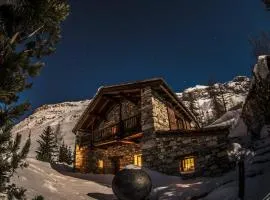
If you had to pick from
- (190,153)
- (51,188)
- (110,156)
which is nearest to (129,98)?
(110,156)

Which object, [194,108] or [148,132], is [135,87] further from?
[194,108]

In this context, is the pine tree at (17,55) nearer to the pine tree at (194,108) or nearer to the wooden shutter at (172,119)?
the wooden shutter at (172,119)

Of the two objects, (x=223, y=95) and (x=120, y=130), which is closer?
(x=120, y=130)

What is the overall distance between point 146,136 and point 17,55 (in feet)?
36.7

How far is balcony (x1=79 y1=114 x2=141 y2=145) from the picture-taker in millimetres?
17597

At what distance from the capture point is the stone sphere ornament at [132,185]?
9922 mm

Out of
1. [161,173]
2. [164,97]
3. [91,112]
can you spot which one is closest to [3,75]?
[161,173]

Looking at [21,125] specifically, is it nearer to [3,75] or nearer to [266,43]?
Answer: [266,43]

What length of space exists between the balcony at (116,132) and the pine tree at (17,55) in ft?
36.0

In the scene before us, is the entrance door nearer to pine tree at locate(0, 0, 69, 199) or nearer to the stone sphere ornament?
the stone sphere ornament

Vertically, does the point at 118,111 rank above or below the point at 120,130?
above

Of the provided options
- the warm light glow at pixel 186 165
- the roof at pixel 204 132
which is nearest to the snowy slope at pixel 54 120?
the warm light glow at pixel 186 165

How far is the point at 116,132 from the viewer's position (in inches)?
762

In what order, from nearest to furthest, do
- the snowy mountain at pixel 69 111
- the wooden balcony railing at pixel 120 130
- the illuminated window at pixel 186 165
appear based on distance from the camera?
the illuminated window at pixel 186 165 → the wooden balcony railing at pixel 120 130 → the snowy mountain at pixel 69 111
